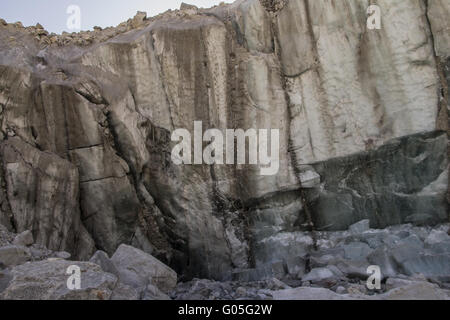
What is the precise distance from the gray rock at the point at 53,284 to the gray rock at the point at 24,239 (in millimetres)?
1913

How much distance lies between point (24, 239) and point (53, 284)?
290cm

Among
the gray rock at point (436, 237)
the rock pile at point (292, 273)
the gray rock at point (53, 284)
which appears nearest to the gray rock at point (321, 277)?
the rock pile at point (292, 273)

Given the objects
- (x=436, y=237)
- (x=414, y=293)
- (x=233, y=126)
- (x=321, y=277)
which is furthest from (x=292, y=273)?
(x=233, y=126)

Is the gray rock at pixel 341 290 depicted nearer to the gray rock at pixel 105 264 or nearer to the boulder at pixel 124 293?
the boulder at pixel 124 293

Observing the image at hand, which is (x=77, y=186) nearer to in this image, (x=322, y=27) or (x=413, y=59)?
(x=322, y=27)

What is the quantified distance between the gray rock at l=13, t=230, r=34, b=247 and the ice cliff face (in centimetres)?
68

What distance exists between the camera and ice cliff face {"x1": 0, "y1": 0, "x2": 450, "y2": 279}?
930 cm

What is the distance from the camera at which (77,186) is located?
9711mm

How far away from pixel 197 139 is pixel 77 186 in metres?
3.05

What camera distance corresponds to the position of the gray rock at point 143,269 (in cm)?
735

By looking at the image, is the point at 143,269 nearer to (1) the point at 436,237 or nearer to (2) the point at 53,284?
(2) the point at 53,284

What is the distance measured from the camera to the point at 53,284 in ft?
18.4

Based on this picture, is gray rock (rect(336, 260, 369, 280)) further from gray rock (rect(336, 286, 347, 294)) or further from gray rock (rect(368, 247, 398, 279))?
gray rock (rect(336, 286, 347, 294))
